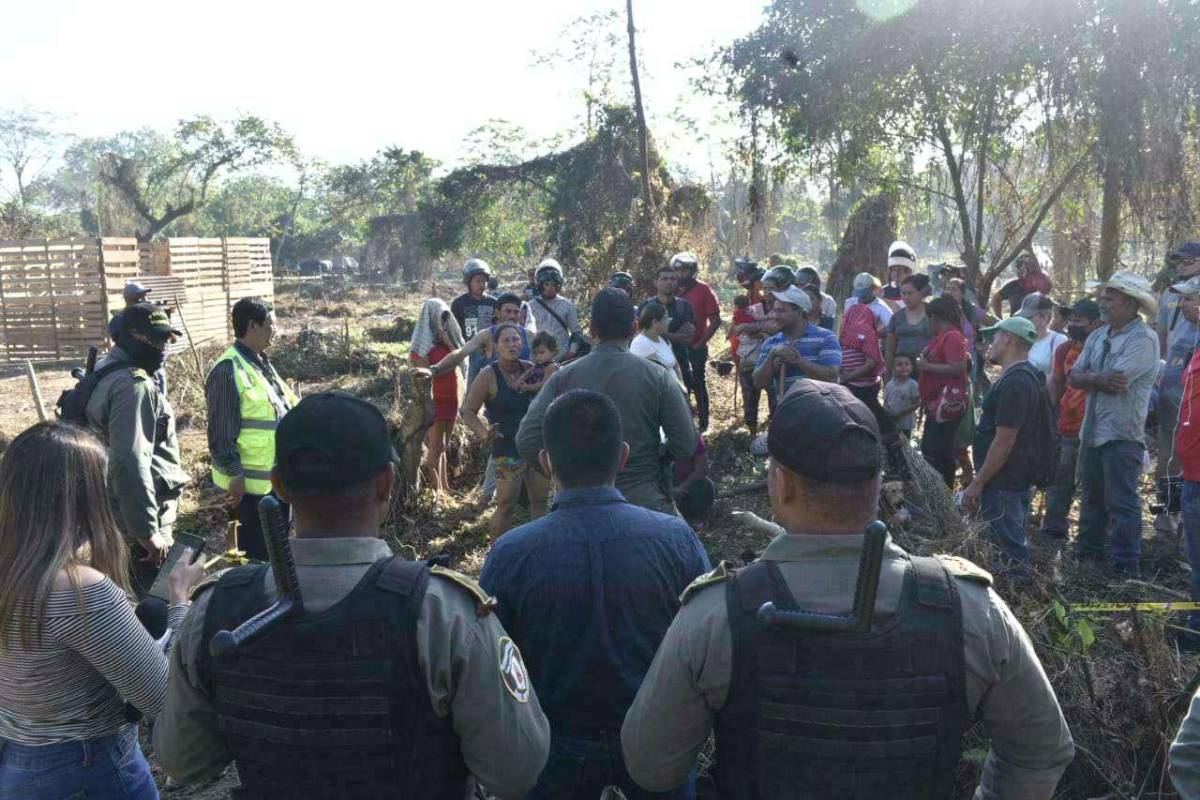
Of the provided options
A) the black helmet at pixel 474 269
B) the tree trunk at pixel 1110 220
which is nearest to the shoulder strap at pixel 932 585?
the black helmet at pixel 474 269

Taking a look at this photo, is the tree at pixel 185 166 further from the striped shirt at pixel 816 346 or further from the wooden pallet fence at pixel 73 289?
the striped shirt at pixel 816 346

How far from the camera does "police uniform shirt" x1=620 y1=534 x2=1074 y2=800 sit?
65.3 inches

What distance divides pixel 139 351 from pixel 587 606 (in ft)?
9.28

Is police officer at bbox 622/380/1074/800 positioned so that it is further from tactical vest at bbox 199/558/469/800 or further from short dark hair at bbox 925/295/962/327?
short dark hair at bbox 925/295/962/327

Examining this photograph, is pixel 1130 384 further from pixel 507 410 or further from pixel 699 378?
pixel 699 378

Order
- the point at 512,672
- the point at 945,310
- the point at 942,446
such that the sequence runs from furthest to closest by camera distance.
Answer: the point at 942,446 → the point at 945,310 → the point at 512,672

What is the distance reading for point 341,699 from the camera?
1.67m

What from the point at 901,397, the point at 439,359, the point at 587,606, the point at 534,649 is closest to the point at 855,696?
the point at 587,606

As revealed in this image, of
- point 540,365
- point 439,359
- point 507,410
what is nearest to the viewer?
point 507,410

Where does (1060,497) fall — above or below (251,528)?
below

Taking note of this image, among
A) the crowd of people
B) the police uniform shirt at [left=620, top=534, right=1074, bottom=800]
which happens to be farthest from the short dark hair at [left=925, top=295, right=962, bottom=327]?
the police uniform shirt at [left=620, top=534, right=1074, bottom=800]

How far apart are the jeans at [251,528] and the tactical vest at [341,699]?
2.91 m

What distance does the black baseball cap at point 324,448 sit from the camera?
1.79 metres

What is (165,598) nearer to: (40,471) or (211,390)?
(40,471)
